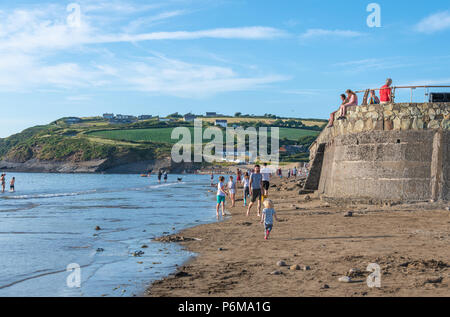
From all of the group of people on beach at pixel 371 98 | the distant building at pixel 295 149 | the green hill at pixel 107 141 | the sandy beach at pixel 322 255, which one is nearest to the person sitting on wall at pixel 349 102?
the group of people on beach at pixel 371 98

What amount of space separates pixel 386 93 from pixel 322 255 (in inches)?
413

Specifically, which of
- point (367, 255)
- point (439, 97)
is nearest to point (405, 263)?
point (367, 255)

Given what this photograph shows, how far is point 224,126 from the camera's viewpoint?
186 meters

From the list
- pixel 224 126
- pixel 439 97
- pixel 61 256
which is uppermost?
pixel 224 126

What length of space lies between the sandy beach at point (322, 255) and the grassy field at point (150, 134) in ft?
509

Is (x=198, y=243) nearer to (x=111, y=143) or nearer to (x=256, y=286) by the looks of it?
(x=256, y=286)

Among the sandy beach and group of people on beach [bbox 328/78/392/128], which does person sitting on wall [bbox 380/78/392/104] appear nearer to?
group of people on beach [bbox 328/78/392/128]

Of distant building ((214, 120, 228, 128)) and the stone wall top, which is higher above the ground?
distant building ((214, 120, 228, 128))

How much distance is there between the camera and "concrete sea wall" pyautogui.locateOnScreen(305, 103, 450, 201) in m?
16.4

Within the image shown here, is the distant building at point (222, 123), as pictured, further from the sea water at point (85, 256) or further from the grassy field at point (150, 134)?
the sea water at point (85, 256)

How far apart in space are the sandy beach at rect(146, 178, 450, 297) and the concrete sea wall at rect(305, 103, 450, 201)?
90 cm

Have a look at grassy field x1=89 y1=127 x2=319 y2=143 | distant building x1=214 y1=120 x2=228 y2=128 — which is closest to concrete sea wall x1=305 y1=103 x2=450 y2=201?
grassy field x1=89 y1=127 x2=319 y2=143

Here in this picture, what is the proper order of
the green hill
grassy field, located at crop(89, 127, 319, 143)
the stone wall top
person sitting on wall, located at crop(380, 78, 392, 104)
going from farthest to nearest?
1. grassy field, located at crop(89, 127, 319, 143)
2. the green hill
3. person sitting on wall, located at crop(380, 78, 392, 104)
4. the stone wall top
